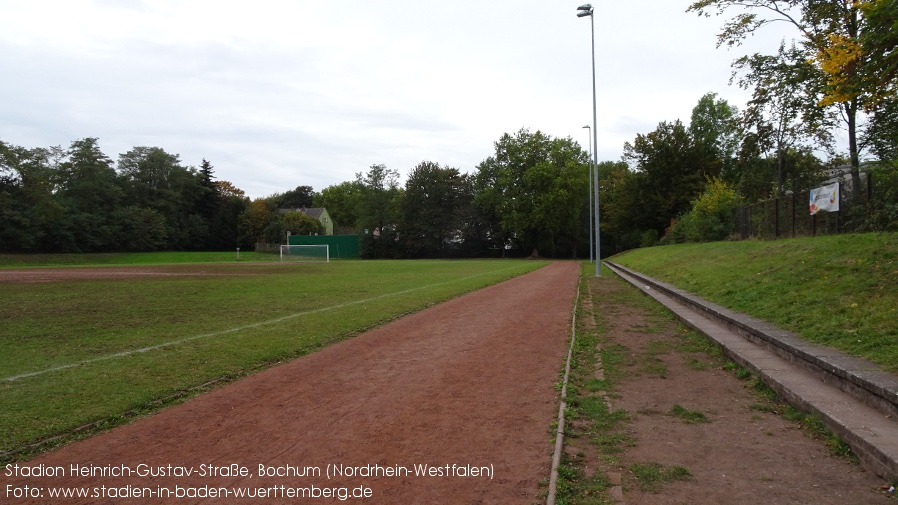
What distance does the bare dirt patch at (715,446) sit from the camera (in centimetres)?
392

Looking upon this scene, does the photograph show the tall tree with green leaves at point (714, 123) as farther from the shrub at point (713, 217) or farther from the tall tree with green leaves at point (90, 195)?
the tall tree with green leaves at point (90, 195)

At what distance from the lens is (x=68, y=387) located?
6.89m

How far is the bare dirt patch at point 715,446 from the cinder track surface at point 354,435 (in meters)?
0.82

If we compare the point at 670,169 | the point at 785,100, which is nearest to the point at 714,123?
the point at 670,169

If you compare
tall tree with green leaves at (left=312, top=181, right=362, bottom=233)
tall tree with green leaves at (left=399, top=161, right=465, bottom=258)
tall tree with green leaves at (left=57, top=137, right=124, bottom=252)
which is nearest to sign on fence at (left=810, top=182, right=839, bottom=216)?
tall tree with green leaves at (left=399, top=161, right=465, bottom=258)

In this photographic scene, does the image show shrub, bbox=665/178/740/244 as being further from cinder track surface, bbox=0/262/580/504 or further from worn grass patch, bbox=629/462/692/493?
worn grass patch, bbox=629/462/692/493

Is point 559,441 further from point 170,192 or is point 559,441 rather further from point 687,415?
point 170,192

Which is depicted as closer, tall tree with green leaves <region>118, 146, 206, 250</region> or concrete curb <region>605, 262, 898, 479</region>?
concrete curb <region>605, 262, 898, 479</region>

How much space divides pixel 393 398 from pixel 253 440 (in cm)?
176

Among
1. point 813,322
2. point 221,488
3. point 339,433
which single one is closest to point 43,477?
point 221,488

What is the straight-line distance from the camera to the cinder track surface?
4.13 metres

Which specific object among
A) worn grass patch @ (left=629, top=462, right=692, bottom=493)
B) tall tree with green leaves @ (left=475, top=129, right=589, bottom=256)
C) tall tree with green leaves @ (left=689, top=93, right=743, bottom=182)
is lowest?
worn grass patch @ (left=629, top=462, right=692, bottom=493)

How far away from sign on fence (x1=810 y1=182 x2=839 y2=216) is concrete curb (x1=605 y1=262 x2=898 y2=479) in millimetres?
10459

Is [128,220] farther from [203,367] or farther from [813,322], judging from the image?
[813,322]
